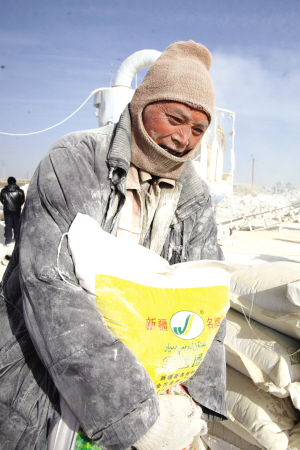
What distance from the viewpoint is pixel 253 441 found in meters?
1.80

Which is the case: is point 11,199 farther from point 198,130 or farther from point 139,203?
point 198,130

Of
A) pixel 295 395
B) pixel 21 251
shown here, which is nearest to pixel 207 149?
pixel 295 395

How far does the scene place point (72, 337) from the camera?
93 centimetres

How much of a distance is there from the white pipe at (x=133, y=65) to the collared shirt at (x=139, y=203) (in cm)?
611

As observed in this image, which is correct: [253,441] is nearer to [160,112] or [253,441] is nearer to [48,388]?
[48,388]

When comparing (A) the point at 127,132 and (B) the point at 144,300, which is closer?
(B) the point at 144,300

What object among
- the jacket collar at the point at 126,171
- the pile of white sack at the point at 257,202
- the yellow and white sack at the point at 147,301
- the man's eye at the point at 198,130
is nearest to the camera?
the yellow and white sack at the point at 147,301

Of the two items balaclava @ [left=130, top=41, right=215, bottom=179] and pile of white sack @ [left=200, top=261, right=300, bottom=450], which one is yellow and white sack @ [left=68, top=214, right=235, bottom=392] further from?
pile of white sack @ [left=200, top=261, right=300, bottom=450]

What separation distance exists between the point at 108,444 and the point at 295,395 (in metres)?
1.21

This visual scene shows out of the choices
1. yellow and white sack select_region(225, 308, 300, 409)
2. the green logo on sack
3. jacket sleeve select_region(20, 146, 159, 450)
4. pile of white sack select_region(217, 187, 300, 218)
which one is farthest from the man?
pile of white sack select_region(217, 187, 300, 218)

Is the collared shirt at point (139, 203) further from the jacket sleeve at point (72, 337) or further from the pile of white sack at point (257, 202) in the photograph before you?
the pile of white sack at point (257, 202)

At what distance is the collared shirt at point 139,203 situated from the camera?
1.31 meters

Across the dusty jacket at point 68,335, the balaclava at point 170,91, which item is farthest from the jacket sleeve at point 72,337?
the balaclava at point 170,91

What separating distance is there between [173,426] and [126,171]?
32.3 inches
